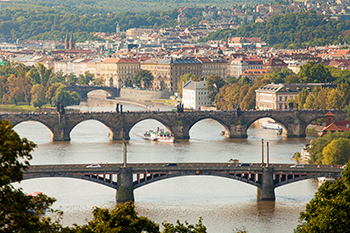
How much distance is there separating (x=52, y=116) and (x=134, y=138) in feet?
27.1

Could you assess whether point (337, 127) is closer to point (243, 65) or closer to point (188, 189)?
point (188, 189)

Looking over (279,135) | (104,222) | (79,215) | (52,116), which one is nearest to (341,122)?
(279,135)

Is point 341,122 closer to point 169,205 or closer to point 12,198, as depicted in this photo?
point 169,205

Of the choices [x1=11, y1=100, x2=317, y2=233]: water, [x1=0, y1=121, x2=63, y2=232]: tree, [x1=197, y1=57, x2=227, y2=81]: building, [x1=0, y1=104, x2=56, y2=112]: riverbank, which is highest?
[x1=197, y1=57, x2=227, y2=81]: building

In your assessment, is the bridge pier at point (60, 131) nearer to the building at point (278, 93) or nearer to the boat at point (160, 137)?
the boat at point (160, 137)

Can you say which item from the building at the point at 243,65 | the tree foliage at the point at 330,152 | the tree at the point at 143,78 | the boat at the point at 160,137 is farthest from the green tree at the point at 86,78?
the tree foliage at the point at 330,152

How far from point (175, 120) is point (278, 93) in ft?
55.3

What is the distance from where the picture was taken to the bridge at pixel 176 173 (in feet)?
143

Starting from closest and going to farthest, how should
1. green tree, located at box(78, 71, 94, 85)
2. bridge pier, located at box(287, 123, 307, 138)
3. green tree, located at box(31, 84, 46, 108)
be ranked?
1. bridge pier, located at box(287, 123, 307, 138)
2. green tree, located at box(31, 84, 46, 108)
3. green tree, located at box(78, 71, 94, 85)

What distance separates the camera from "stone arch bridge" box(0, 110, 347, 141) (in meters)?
74.6

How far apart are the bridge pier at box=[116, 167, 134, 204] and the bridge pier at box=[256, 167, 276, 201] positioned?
730 centimetres

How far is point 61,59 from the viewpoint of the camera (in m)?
174

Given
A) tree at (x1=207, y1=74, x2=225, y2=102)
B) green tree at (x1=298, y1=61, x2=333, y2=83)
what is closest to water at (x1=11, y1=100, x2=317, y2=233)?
green tree at (x1=298, y1=61, x2=333, y2=83)

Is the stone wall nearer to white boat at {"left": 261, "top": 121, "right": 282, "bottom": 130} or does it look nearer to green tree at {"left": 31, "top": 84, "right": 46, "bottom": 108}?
green tree at {"left": 31, "top": 84, "right": 46, "bottom": 108}
